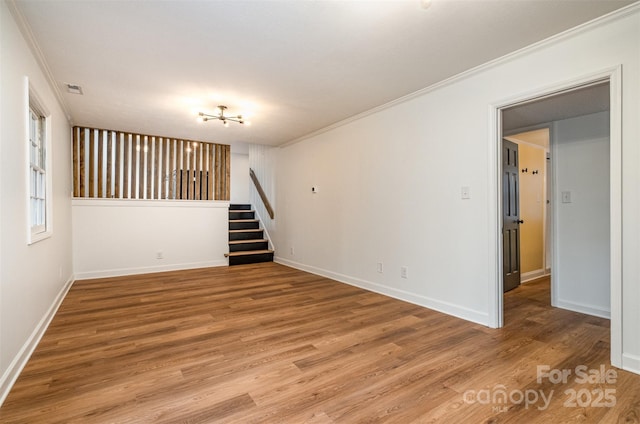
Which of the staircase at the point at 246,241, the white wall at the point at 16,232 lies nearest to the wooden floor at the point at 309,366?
the white wall at the point at 16,232

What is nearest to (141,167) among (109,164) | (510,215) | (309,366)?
(109,164)

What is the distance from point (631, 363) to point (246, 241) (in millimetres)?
5722

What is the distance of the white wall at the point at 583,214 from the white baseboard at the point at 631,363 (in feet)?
4.56

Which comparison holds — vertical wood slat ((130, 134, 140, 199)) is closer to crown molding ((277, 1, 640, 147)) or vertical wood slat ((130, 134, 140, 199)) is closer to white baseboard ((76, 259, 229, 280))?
white baseboard ((76, 259, 229, 280))

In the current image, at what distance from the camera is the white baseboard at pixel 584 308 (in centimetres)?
315

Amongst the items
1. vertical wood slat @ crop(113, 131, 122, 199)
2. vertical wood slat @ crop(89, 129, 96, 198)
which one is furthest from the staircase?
vertical wood slat @ crop(89, 129, 96, 198)

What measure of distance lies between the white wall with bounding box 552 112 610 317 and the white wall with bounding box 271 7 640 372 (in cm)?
137

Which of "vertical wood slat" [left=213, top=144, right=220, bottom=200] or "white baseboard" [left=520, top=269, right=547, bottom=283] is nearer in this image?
"white baseboard" [left=520, top=269, right=547, bottom=283]

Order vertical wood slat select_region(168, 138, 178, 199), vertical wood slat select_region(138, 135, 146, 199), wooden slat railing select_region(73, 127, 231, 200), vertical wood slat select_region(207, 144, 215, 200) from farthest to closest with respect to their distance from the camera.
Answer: vertical wood slat select_region(207, 144, 215, 200)
vertical wood slat select_region(168, 138, 178, 199)
vertical wood slat select_region(138, 135, 146, 199)
wooden slat railing select_region(73, 127, 231, 200)

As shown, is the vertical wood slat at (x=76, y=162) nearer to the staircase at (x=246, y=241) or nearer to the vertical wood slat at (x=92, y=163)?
the vertical wood slat at (x=92, y=163)

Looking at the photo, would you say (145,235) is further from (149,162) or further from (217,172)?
(217,172)

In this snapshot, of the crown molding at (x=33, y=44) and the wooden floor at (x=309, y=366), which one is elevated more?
the crown molding at (x=33, y=44)

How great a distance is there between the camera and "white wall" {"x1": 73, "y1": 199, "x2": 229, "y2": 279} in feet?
16.1

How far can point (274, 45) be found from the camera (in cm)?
244
